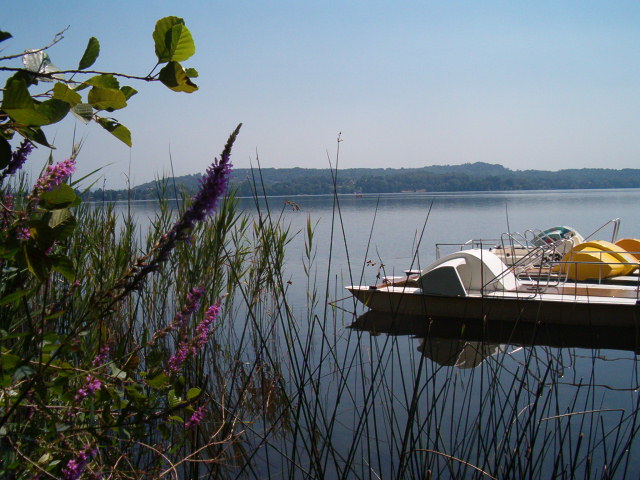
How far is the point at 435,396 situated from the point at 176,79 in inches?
118

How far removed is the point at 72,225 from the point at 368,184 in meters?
67.3

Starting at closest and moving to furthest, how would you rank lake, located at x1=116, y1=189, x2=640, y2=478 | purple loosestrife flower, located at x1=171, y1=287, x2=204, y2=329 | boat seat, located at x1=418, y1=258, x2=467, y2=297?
purple loosestrife flower, located at x1=171, y1=287, x2=204, y2=329 < lake, located at x1=116, y1=189, x2=640, y2=478 < boat seat, located at x1=418, y1=258, x2=467, y2=297

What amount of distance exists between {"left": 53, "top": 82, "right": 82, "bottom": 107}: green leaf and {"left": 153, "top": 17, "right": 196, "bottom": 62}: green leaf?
158 mm

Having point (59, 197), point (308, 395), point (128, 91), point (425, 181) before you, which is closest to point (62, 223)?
point (59, 197)

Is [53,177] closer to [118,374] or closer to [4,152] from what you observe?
[4,152]

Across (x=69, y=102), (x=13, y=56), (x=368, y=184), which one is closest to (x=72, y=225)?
(x=69, y=102)

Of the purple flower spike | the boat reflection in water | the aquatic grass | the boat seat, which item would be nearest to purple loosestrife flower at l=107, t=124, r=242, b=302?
the purple flower spike

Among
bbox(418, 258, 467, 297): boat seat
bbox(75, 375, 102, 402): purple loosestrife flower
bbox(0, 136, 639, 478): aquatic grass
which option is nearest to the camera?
bbox(75, 375, 102, 402): purple loosestrife flower

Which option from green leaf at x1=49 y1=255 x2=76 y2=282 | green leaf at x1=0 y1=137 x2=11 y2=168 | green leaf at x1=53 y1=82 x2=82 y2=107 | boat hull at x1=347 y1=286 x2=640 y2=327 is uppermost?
green leaf at x1=53 y1=82 x2=82 y2=107

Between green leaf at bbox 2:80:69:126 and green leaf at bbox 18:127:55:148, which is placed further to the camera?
green leaf at bbox 18:127:55:148

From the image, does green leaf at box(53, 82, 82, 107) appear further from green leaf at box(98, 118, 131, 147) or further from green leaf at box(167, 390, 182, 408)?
green leaf at box(167, 390, 182, 408)

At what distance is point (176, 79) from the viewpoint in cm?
113

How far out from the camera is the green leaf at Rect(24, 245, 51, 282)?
1022 mm

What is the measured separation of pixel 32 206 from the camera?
114 cm
